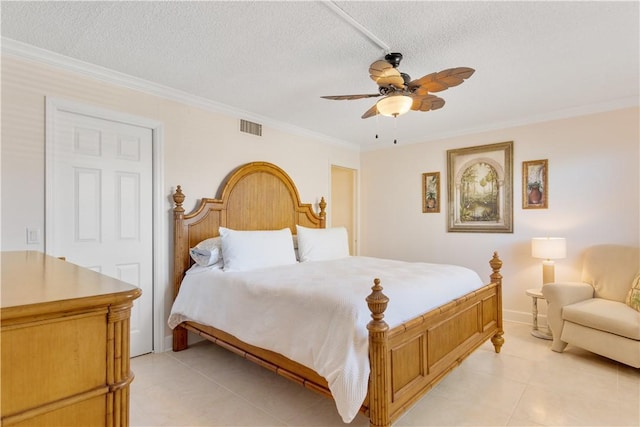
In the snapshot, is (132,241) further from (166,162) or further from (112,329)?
(112,329)

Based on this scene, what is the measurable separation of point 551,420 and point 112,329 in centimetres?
245

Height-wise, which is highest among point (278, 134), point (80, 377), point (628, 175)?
point (278, 134)

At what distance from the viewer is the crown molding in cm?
235

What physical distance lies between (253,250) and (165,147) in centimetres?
129

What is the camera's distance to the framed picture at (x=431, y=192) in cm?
462

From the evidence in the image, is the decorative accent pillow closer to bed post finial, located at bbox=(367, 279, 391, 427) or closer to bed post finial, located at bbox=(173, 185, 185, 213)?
bed post finial, located at bbox=(367, 279, 391, 427)

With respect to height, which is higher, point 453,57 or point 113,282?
point 453,57

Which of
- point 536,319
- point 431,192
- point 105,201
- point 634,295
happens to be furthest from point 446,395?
point 105,201

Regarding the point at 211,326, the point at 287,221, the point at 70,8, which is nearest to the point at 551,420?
the point at 211,326

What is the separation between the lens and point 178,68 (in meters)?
2.69

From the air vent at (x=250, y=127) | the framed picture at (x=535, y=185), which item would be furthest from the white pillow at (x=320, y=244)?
the framed picture at (x=535, y=185)

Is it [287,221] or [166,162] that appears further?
[287,221]

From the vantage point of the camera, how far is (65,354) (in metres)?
Result: 0.74

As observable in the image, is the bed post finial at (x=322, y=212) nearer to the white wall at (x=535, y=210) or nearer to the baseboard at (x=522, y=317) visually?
the white wall at (x=535, y=210)
